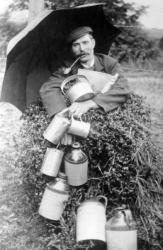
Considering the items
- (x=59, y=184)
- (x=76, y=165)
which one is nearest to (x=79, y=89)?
(x=76, y=165)

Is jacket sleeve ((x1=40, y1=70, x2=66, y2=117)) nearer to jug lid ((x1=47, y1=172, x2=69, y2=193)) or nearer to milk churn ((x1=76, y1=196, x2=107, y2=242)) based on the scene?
jug lid ((x1=47, y1=172, x2=69, y2=193))

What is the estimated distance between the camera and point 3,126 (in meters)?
6.83

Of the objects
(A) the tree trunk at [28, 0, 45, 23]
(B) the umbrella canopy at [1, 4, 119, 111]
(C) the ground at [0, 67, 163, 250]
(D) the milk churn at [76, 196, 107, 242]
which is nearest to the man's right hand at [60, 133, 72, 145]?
(D) the milk churn at [76, 196, 107, 242]

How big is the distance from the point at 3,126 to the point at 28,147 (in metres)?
3.12

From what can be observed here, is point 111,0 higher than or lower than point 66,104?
higher

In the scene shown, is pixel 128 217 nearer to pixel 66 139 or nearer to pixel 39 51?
pixel 66 139

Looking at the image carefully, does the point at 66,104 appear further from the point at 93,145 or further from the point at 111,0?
the point at 111,0

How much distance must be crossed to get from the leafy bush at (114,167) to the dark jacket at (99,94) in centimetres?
10

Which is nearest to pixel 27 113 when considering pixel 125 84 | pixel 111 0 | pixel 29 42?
pixel 29 42

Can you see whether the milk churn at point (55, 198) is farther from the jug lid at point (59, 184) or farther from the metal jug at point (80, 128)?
the metal jug at point (80, 128)

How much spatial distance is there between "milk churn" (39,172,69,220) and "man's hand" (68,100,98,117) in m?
0.61

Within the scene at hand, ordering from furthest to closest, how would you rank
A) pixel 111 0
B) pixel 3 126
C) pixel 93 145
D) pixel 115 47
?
pixel 115 47 → pixel 111 0 → pixel 3 126 → pixel 93 145

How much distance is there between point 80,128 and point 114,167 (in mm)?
463

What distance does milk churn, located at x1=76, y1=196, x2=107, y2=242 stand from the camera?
3426mm
